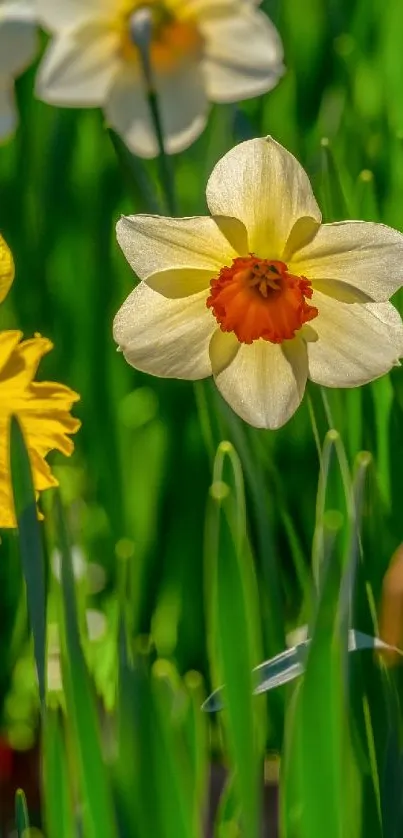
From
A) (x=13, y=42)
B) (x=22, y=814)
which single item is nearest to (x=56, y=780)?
(x=22, y=814)

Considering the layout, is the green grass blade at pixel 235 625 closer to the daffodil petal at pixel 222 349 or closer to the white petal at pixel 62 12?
the daffodil petal at pixel 222 349

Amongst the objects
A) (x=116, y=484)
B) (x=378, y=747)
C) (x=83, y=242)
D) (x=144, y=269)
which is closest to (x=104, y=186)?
(x=83, y=242)

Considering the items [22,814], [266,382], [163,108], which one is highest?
[163,108]

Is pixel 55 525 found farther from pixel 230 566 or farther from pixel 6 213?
pixel 6 213

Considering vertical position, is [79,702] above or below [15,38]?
below

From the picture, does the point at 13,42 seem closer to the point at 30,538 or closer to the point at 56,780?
the point at 30,538

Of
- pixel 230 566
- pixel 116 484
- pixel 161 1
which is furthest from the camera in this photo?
pixel 116 484
